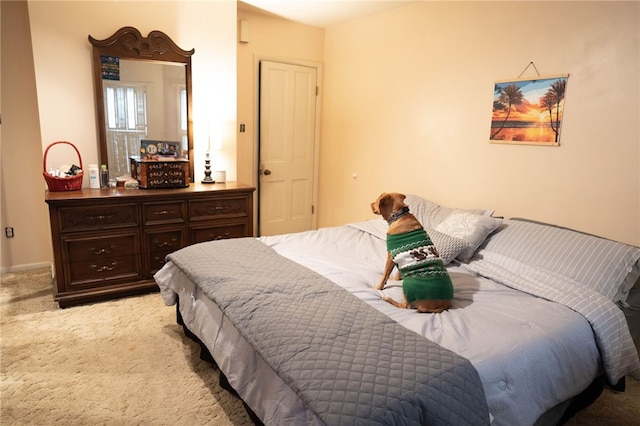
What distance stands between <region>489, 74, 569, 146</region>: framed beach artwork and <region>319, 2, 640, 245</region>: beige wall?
0.05 meters

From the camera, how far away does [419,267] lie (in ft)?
6.36

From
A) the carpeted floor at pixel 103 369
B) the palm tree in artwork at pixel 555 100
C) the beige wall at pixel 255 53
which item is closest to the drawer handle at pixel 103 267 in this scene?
the carpeted floor at pixel 103 369

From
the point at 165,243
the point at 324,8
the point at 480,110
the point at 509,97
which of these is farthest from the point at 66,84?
the point at 509,97

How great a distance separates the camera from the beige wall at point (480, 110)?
2396mm

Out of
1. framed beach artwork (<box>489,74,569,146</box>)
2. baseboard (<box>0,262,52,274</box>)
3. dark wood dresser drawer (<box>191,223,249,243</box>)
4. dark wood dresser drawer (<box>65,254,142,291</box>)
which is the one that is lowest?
baseboard (<box>0,262,52,274</box>)

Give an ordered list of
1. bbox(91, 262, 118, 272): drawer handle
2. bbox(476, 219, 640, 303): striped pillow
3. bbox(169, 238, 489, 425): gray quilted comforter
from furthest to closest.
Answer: bbox(91, 262, 118, 272): drawer handle → bbox(476, 219, 640, 303): striped pillow → bbox(169, 238, 489, 425): gray quilted comforter

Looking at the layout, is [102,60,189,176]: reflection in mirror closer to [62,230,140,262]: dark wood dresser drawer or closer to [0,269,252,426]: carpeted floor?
[62,230,140,262]: dark wood dresser drawer

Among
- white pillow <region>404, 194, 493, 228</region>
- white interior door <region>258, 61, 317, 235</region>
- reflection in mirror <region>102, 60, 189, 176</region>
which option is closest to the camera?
white pillow <region>404, 194, 493, 228</region>

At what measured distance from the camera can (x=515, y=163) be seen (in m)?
2.90

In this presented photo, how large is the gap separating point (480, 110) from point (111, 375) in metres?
3.01

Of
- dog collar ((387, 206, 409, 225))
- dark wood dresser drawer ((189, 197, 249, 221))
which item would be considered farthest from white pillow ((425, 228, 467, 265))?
dark wood dresser drawer ((189, 197, 249, 221))

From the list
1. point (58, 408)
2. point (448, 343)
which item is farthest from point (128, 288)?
point (448, 343)

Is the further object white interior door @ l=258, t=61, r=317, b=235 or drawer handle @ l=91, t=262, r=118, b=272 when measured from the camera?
white interior door @ l=258, t=61, r=317, b=235

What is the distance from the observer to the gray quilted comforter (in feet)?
4.09
